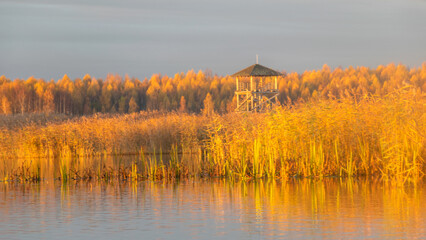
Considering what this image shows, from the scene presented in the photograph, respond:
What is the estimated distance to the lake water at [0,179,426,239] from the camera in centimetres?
967

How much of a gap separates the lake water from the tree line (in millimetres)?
62617

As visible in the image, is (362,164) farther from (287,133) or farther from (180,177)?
(180,177)

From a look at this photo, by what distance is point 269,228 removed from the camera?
10000mm

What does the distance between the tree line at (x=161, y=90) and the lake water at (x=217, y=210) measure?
205 ft

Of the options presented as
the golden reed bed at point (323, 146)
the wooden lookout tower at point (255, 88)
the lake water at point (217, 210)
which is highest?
the wooden lookout tower at point (255, 88)

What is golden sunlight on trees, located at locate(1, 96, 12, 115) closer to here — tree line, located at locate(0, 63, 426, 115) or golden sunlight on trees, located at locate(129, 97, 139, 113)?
tree line, located at locate(0, 63, 426, 115)

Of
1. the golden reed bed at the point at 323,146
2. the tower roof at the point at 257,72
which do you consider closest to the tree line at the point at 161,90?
the tower roof at the point at 257,72

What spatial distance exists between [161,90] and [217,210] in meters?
82.9

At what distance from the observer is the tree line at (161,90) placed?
84.8 metres

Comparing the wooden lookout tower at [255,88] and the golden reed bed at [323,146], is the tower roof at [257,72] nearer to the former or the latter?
the wooden lookout tower at [255,88]

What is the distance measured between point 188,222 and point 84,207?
3195mm

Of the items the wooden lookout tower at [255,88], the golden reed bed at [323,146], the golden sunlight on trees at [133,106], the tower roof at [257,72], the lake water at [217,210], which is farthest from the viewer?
the golden sunlight on trees at [133,106]

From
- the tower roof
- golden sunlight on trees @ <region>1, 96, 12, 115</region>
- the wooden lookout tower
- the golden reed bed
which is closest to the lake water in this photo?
the golden reed bed

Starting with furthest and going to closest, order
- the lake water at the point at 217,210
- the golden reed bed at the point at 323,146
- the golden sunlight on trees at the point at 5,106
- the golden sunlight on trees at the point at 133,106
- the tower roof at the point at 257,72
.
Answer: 1. the golden sunlight on trees at the point at 133,106
2. the golden sunlight on trees at the point at 5,106
3. the tower roof at the point at 257,72
4. the golden reed bed at the point at 323,146
5. the lake water at the point at 217,210
